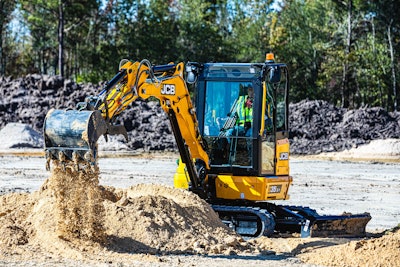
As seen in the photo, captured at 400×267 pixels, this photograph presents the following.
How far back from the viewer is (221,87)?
1127 cm

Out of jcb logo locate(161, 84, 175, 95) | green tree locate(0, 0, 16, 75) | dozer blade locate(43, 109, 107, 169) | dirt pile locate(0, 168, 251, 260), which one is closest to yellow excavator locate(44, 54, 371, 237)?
jcb logo locate(161, 84, 175, 95)

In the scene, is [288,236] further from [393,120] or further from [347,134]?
[393,120]

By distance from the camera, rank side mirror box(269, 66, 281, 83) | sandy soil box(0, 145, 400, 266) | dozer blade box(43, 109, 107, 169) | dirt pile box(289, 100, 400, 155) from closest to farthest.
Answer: dozer blade box(43, 109, 107, 169) < sandy soil box(0, 145, 400, 266) < side mirror box(269, 66, 281, 83) < dirt pile box(289, 100, 400, 155)

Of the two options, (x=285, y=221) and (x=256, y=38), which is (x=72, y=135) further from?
(x=256, y=38)

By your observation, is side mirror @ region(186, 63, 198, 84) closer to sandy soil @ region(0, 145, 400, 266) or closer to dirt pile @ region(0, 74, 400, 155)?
sandy soil @ region(0, 145, 400, 266)

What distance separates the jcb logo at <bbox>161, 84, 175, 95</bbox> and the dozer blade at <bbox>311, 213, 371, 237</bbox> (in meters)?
2.84

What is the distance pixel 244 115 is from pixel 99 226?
295cm

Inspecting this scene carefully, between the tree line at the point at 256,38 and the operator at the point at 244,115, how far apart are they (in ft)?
93.4

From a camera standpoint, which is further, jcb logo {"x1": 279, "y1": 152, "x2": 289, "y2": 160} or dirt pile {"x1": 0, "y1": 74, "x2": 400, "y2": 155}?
dirt pile {"x1": 0, "y1": 74, "x2": 400, "y2": 155}

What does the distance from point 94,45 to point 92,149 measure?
1516 inches

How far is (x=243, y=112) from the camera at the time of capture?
1107 centimetres

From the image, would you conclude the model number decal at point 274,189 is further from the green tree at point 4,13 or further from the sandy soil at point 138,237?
the green tree at point 4,13

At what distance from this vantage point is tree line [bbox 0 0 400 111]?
39.8m

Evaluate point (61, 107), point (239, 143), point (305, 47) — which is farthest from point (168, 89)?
point (305, 47)
